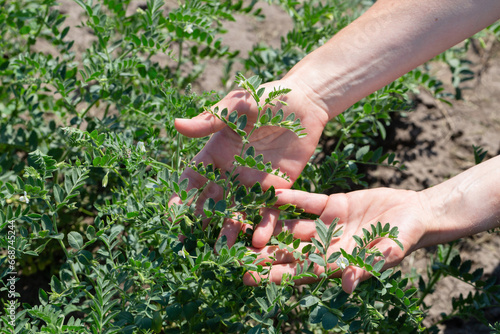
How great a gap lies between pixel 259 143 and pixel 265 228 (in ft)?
1.21

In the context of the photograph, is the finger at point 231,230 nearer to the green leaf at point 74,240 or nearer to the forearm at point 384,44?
the green leaf at point 74,240

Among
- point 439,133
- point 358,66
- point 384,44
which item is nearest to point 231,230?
point 358,66

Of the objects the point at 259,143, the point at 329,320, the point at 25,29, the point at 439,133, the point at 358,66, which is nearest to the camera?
the point at 329,320

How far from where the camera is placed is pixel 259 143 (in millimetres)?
1977

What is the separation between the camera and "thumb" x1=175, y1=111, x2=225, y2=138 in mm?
1735

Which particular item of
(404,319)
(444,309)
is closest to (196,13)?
(404,319)

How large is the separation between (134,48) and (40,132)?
0.62 metres

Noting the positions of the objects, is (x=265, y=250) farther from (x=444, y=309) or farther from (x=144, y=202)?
(x=444, y=309)

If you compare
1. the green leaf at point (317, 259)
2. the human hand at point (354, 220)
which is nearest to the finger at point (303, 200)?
the human hand at point (354, 220)

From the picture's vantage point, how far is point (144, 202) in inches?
72.5

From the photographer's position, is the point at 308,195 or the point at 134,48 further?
the point at 134,48

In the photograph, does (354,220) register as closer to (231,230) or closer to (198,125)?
(231,230)

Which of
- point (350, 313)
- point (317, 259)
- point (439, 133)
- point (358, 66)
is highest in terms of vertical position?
point (358, 66)

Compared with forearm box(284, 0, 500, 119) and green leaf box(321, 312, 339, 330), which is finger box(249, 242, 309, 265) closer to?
green leaf box(321, 312, 339, 330)
